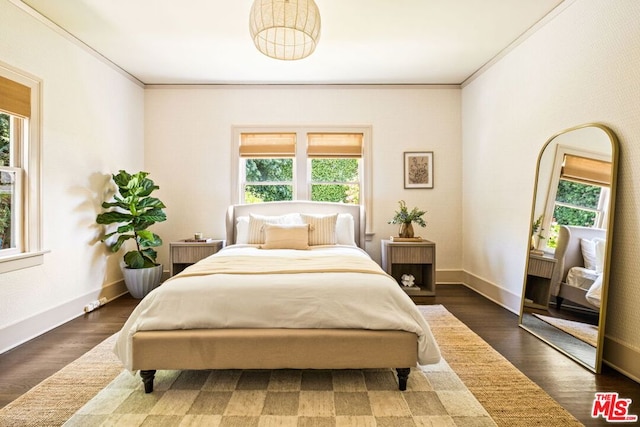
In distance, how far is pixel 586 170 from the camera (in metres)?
Answer: 2.68

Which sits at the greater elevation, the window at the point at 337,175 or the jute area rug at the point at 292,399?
the window at the point at 337,175

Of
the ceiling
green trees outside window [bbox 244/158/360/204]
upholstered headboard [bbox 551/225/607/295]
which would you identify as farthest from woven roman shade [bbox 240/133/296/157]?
upholstered headboard [bbox 551/225/607/295]

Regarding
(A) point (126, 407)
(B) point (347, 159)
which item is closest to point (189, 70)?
(B) point (347, 159)

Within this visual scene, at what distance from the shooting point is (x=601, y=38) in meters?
2.56

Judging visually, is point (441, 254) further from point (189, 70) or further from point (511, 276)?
point (189, 70)

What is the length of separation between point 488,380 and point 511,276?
1825 millimetres

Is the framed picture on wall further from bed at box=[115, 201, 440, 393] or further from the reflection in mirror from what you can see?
bed at box=[115, 201, 440, 393]

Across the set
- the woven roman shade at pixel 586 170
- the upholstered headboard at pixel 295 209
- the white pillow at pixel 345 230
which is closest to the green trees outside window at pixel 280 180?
the upholstered headboard at pixel 295 209

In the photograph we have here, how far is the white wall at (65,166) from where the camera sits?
2875 mm

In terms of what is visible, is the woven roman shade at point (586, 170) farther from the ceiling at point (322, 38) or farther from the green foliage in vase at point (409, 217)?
the green foliage in vase at point (409, 217)

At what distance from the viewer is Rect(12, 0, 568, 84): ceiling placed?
9.82 ft

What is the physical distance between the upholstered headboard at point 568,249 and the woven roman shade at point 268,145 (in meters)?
3.23

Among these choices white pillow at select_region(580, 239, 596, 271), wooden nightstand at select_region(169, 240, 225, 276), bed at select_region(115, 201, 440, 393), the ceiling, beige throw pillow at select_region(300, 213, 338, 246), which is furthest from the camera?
wooden nightstand at select_region(169, 240, 225, 276)

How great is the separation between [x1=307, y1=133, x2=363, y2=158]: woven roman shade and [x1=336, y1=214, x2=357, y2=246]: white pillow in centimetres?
104
